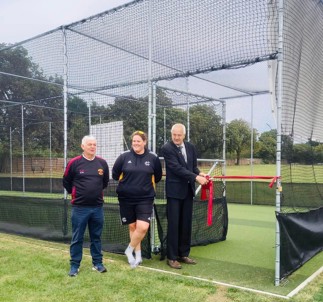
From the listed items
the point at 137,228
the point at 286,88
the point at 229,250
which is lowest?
the point at 229,250

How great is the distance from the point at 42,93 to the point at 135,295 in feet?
41.7

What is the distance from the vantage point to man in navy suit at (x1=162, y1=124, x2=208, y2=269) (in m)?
4.37

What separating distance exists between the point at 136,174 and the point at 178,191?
0.53m

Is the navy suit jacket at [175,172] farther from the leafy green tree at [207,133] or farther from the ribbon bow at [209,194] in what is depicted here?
the leafy green tree at [207,133]

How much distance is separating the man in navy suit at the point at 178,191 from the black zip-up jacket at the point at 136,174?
0.62 feet

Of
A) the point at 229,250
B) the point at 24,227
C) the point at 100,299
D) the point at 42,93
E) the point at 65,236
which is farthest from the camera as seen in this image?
the point at 42,93

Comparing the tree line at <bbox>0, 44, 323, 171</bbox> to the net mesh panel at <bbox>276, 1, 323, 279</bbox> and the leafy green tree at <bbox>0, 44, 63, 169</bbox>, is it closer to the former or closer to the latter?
the leafy green tree at <bbox>0, 44, 63, 169</bbox>

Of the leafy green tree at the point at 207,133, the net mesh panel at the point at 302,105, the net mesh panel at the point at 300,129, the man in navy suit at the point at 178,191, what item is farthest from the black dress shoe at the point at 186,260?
the leafy green tree at the point at 207,133

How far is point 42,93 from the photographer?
48.8 feet

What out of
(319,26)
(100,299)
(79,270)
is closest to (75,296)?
(100,299)

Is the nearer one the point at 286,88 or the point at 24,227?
the point at 286,88

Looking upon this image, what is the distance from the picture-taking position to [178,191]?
4.39m

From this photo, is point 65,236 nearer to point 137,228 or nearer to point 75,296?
point 137,228

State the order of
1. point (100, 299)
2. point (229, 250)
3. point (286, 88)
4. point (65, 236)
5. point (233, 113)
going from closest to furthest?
1. point (100, 299)
2. point (286, 88)
3. point (229, 250)
4. point (65, 236)
5. point (233, 113)
